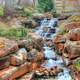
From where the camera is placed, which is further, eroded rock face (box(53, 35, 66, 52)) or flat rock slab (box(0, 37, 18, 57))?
eroded rock face (box(53, 35, 66, 52))

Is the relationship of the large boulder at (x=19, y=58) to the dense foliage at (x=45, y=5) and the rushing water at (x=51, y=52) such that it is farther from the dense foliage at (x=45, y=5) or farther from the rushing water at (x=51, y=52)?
the dense foliage at (x=45, y=5)

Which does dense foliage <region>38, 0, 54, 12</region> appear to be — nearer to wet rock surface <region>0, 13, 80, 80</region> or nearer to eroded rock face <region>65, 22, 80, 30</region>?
eroded rock face <region>65, 22, 80, 30</region>

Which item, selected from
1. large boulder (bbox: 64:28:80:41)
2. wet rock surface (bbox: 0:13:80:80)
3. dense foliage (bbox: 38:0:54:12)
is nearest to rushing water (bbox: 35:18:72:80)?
wet rock surface (bbox: 0:13:80:80)

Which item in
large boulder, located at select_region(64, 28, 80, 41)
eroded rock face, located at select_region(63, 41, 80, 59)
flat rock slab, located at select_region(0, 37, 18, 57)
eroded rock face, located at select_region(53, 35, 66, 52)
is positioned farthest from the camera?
eroded rock face, located at select_region(53, 35, 66, 52)

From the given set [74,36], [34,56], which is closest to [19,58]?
[34,56]

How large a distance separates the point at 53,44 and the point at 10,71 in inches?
187

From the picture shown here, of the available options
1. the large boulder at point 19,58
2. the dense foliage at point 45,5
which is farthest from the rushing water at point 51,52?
the dense foliage at point 45,5

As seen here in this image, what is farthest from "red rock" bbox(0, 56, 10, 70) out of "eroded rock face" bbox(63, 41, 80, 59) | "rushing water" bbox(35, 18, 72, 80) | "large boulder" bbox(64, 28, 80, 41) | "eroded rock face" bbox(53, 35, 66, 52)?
"large boulder" bbox(64, 28, 80, 41)

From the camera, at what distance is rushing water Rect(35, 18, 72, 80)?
33.1ft

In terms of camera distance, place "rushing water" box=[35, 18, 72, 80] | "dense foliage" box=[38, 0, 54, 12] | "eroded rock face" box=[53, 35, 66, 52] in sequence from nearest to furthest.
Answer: "rushing water" box=[35, 18, 72, 80] → "eroded rock face" box=[53, 35, 66, 52] → "dense foliage" box=[38, 0, 54, 12]

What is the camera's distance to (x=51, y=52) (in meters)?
12.4

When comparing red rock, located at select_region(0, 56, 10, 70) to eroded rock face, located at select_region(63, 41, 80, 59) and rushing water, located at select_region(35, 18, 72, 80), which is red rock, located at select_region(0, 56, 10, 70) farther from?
eroded rock face, located at select_region(63, 41, 80, 59)

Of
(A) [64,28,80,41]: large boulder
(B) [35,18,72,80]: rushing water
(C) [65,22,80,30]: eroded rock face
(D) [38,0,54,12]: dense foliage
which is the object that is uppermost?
(D) [38,0,54,12]: dense foliage

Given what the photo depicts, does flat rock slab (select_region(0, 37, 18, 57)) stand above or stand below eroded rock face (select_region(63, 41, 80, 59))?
above
